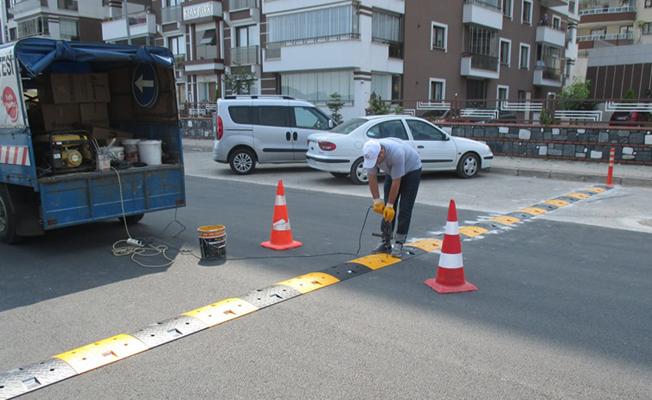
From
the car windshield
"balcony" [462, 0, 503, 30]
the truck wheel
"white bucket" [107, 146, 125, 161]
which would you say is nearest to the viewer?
the truck wheel

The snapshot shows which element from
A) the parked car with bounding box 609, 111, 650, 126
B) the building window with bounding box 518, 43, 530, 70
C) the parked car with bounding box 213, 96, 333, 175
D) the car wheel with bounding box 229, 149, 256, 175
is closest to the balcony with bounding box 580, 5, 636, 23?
the building window with bounding box 518, 43, 530, 70

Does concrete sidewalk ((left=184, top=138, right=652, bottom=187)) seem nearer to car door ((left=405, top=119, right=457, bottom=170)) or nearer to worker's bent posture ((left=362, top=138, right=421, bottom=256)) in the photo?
car door ((left=405, top=119, right=457, bottom=170))

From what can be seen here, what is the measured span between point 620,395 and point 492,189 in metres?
8.99

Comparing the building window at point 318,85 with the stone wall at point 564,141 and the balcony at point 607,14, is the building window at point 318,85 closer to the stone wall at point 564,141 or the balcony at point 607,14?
the stone wall at point 564,141

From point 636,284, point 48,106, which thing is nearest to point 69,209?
point 48,106

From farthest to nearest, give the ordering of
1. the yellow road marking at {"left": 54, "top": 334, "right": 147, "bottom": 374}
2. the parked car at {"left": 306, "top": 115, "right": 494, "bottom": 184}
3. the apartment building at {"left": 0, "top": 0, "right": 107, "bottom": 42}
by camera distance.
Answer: the apartment building at {"left": 0, "top": 0, "right": 107, "bottom": 42}
the parked car at {"left": 306, "top": 115, "right": 494, "bottom": 184}
the yellow road marking at {"left": 54, "top": 334, "right": 147, "bottom": 374}

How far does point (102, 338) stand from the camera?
13.9ft

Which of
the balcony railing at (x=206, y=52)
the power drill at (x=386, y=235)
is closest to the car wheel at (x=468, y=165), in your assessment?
the power drill at (x=386, y=235)

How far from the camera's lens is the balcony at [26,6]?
47.2m

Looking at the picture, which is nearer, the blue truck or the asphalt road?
the asphalt road

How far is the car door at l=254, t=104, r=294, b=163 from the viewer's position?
1453 centimetres

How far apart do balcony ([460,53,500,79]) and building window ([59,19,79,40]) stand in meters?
36.3

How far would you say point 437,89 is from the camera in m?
33.8

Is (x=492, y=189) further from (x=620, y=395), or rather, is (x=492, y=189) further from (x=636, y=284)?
(x=620, y=395)
